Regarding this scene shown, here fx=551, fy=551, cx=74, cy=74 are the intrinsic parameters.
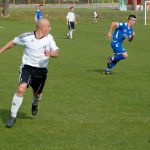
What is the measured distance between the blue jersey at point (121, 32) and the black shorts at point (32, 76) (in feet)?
27.4

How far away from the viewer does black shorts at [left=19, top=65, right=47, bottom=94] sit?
10367mm

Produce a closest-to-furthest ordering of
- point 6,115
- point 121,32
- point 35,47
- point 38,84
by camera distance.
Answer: point 35,47 < point 38,84 < point 6,115 < point 121,32

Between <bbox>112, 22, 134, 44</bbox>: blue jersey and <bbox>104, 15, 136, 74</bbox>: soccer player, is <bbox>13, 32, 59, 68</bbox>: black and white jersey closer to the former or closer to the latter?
<bbox>104, 15, 136, 74</bbox>: soccer player

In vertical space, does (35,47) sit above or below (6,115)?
above

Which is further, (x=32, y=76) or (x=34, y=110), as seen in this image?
(x=34, y=110)

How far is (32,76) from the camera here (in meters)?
10.5

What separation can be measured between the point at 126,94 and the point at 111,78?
3155 mm

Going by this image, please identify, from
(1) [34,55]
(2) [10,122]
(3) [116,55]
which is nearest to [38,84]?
(1) [34,55]

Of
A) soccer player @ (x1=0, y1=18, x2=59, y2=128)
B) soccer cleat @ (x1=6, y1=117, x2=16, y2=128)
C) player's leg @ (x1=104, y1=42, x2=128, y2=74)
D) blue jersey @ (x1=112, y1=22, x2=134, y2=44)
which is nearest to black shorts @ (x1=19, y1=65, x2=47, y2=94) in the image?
soccer player @ (x1=0, y1=18, x2=59, y2=128)

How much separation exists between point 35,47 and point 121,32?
8.68 meters

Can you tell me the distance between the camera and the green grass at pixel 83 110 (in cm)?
923

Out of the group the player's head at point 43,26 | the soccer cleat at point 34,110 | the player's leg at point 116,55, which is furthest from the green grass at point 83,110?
the player's head at point 43,26

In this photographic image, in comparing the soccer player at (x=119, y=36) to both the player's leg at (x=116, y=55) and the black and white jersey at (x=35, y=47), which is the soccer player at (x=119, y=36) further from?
the black and white jersey at (x=35, y=47)

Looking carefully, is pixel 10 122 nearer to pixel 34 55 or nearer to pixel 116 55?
pixel 34 55
